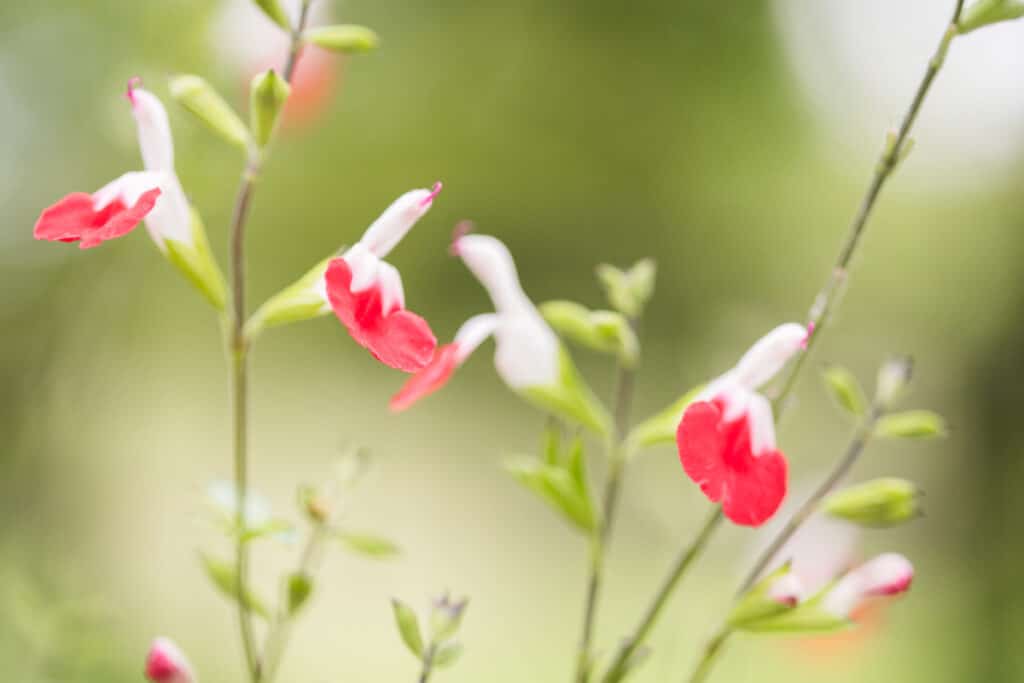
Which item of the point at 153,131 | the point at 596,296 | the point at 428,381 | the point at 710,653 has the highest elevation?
the point at 153,131

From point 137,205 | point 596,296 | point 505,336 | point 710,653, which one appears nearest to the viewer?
point 137,205

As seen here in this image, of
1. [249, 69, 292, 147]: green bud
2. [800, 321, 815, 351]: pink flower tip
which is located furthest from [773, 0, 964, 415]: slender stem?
[249, 69, 292, 147]: green bud

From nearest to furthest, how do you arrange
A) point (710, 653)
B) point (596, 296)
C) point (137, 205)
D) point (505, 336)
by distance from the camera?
point (137, 205) < point (710, 653) < point (505, 336) < point (596, 296)

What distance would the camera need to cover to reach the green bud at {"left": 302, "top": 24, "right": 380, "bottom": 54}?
15.1 inches

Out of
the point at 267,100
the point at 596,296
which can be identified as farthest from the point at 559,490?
the point at 596,296

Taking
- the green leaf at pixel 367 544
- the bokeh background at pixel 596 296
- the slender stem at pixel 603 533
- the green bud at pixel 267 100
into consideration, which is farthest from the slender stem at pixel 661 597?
the bokeh background at pixel 596 296

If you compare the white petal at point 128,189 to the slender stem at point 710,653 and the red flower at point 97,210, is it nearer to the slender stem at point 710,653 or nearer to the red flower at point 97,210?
the red flower at point 97,210

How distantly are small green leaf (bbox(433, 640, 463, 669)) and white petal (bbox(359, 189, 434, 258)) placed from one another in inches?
6.2

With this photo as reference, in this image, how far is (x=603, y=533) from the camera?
46cm

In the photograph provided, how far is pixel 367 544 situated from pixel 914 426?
0.27 metres

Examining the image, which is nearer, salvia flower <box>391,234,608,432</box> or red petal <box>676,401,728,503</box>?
red petal <box>676,401,728,503</box>

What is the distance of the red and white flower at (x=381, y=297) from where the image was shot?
336mm

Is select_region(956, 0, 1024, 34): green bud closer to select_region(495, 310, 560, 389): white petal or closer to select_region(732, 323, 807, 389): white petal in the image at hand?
select_region(732, 323, 807, 389): white petal

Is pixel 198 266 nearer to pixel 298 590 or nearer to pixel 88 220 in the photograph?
pixel 88 220
